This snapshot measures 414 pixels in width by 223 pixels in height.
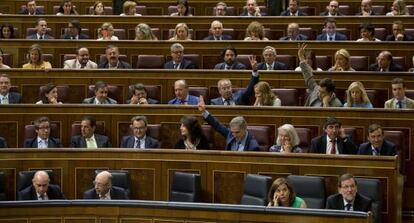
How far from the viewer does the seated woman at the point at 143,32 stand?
7.45 meters

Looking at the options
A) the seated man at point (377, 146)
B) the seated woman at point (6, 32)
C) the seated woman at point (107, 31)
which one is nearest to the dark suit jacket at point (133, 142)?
the seated man at point (377, 146)

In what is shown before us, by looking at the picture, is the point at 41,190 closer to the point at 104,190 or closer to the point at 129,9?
the point at 104,190

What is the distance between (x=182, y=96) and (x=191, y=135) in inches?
26.8

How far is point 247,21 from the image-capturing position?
793 centimetres

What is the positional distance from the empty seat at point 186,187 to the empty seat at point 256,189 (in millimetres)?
285

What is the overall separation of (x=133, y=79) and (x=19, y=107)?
36.5 inches

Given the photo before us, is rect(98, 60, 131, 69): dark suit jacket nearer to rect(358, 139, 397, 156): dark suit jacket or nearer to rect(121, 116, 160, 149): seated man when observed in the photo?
rect(121, 116, 160, 149): seated man

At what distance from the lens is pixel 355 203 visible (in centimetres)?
483

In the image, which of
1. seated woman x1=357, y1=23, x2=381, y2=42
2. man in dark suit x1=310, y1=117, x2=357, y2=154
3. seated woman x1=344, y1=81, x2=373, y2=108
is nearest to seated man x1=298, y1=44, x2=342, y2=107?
seated woman x1=344, y1=81, x2=373, y2=108

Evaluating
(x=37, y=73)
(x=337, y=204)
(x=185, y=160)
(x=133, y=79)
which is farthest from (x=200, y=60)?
(x=337, y=204)

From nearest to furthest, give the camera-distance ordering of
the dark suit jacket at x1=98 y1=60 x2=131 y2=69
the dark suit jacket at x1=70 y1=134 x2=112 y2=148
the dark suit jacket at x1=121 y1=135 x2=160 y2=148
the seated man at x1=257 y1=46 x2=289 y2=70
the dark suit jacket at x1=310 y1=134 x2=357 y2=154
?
the dark suit jacket at x1=310 y1=134 x2=357 y2=154
the dark suit jacket at x1=121 y1=135 x2=160 y2=148
the dark suit jacket at x1=70 y1=134 x2=112 y2=148
the seated man at x1=257 y1=46 x2=289 y2=70
the dark suit jacket at x1=98 y1=60 x2=131 y2=69

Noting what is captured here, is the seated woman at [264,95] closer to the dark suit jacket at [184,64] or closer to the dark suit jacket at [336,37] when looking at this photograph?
the dark suit jacket at [184,64]

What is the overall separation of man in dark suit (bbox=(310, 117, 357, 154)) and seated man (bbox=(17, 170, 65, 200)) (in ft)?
4.87

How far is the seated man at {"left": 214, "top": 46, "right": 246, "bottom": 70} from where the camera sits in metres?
6.96
